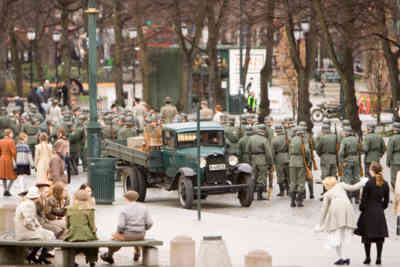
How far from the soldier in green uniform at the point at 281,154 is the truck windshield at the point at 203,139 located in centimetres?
180

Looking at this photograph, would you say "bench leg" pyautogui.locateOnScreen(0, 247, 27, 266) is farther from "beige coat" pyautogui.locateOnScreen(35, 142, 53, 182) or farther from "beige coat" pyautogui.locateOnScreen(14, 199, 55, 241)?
"beige coat" pyautogui.locateOnScreen(35, 142, 53, 182)

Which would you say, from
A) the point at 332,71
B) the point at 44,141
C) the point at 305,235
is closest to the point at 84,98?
the point at 332,71

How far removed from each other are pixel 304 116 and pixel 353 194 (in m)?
14.7

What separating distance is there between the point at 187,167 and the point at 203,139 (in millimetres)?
1089

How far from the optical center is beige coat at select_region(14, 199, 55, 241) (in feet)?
50.8

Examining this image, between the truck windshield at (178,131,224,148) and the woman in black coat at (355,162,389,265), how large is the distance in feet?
27.1

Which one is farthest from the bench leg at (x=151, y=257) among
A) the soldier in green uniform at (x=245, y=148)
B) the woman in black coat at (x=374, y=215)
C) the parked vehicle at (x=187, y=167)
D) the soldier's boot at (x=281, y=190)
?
the soldier's boot at (x=281, y=190)

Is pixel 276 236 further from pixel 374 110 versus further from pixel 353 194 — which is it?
pixel 374 110

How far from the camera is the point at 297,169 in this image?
23.6 m

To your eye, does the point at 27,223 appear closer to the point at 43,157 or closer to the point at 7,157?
the point at 43,157

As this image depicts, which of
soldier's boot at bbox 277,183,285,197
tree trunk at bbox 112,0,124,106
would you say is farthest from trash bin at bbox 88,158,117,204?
tree trunk at bbox 112,0,124,106

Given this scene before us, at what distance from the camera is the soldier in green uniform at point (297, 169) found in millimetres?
23359

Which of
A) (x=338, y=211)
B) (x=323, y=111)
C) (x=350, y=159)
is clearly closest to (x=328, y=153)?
(x=350, y=159)

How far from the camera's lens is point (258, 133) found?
82.1 feet
